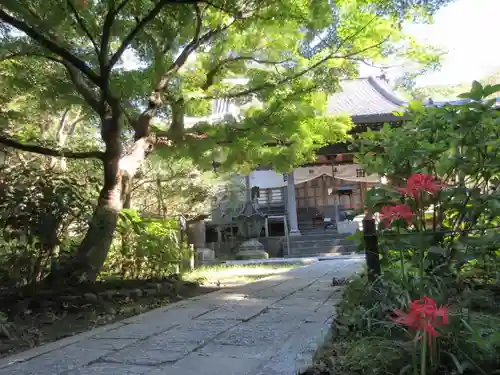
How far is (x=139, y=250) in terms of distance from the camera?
20.1 feet

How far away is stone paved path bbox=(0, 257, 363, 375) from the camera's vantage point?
2307 millimetres


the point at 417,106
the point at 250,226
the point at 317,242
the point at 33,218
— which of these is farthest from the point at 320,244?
the point at 417,106

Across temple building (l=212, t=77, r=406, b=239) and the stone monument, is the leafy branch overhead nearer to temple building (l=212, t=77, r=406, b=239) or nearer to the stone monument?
the stone monument

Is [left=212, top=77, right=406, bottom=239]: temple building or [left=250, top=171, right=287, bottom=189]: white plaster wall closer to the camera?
[left=212, top=77, right=406, bottom=239]: temple building

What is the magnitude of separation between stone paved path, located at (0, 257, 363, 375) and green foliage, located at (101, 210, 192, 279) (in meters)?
2.00

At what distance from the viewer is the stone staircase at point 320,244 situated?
13500 millimetres

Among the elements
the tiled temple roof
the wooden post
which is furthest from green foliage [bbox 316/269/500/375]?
the tiled temple roof

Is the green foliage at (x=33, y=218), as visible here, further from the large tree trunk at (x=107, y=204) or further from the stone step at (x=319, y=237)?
the stone step at (x=319, y=237)

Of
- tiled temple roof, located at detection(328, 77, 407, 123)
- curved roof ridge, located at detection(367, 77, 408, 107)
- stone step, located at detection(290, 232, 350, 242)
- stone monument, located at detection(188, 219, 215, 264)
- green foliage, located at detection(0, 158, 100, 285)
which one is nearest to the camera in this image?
green foliage, located at detection(0, 158, 100, 285)

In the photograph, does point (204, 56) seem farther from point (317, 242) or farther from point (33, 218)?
point (317, 242)

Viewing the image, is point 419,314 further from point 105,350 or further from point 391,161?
point 105,350

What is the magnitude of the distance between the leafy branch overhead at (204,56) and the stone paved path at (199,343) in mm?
2754

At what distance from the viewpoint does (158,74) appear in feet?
20.2

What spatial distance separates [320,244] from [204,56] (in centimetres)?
831
